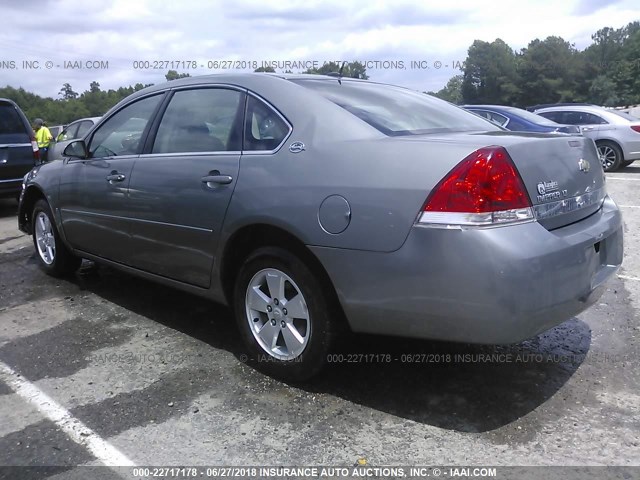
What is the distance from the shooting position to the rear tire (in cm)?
1300

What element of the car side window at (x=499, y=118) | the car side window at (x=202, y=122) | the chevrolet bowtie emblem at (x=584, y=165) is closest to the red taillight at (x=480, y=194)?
the chevrolet bowtie emblem at (x=584, y=165)

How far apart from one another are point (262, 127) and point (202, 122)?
22.8 inches

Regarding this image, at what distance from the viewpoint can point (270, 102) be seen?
10.8ft

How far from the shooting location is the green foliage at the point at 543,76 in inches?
2766

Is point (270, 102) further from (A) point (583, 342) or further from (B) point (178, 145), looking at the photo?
(A) point (583, 342)

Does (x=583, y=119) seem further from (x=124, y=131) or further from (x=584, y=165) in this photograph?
(x=124, y=131)

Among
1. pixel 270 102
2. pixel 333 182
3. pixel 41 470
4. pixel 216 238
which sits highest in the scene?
pixel 270 102

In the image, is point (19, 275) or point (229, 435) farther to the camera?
point (19, 275)

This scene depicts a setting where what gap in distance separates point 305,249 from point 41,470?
5.04ft

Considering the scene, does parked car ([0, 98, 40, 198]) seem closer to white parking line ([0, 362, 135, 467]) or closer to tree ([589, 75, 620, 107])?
white parking line ([0, 362, 135, 467])

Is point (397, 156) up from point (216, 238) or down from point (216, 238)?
up

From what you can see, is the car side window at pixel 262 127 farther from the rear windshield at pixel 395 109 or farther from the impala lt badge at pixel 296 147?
the rear windshield at pixel 395 109

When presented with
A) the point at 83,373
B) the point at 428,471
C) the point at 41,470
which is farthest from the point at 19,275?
the point at 428,471

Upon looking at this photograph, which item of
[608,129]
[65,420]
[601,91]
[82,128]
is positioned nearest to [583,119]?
[608,129]
